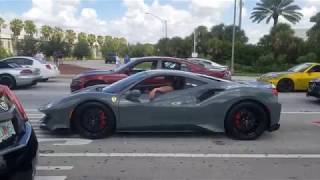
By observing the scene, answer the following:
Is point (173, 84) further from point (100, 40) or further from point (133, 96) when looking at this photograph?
point (100, 40)

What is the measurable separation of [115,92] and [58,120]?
3.48ft

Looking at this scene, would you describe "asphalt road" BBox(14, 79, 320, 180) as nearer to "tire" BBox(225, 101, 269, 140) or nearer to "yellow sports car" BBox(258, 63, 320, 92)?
"tire" BBox(225, 101, 269, 140)

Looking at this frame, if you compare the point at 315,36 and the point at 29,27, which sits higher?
the point at 29,27

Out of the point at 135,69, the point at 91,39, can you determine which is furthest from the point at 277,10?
the point at 91,39

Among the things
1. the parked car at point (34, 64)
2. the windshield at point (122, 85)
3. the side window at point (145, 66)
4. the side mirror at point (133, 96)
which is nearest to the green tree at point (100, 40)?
the parked car at point (34, 64)

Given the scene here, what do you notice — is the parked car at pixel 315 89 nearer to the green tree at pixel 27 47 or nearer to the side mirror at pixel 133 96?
the side mirror at pixel 133 96

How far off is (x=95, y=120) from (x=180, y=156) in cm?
190

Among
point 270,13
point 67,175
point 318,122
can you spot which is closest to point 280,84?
point 318,122

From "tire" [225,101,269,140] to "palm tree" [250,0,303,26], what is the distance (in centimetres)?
5398

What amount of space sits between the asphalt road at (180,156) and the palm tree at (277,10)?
53.4 meters

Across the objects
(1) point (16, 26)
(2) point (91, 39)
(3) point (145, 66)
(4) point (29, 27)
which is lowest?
(3) point (145, 66)

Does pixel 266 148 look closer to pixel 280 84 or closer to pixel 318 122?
pixel 318 122

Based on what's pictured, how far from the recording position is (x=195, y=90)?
869 cm

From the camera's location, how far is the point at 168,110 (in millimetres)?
8500
